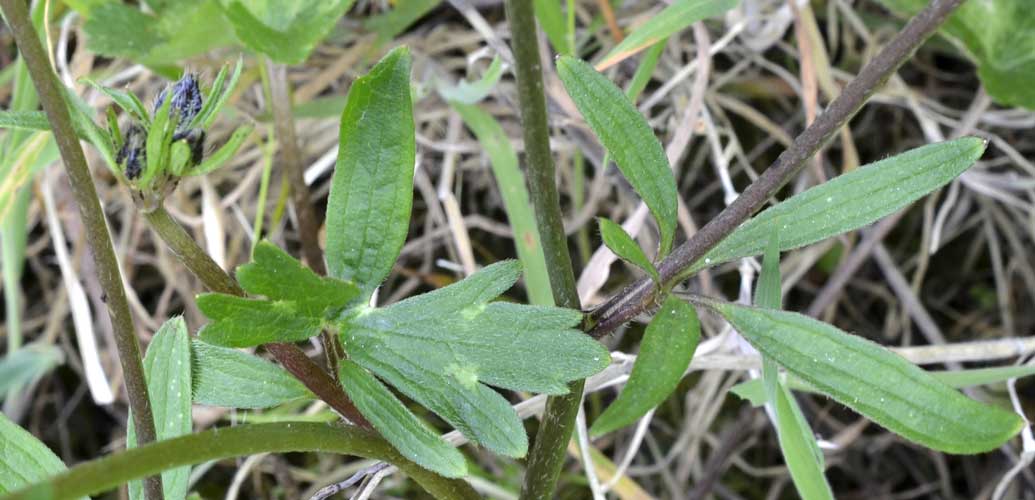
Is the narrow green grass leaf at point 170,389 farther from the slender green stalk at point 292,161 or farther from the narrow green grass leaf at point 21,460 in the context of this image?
the slender green stalk at point 292,161

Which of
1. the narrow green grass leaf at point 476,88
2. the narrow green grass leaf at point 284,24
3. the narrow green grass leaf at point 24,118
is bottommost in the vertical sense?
the narrow green grass leaf at point 476,88

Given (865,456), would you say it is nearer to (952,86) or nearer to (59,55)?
(952,86)

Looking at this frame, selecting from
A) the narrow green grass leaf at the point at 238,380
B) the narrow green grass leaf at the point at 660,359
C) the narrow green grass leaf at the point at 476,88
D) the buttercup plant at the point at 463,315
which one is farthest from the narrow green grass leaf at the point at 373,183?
the narrow green grass leaf at the point at 476,88

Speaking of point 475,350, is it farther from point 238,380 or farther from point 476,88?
point 476,88

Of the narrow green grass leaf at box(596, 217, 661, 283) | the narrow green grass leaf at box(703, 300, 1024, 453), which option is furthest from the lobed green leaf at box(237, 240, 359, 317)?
the narrow green grass leaf at box(703, 300, 1024, 453)

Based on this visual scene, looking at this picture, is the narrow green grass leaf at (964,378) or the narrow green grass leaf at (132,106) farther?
the narrow green grass leaf at (964,378)

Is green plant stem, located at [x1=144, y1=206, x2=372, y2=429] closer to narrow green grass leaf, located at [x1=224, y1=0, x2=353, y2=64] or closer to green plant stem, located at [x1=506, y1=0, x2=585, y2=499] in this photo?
green plant stem, located at [x1=506, y1=0, x2=585, y2=499]

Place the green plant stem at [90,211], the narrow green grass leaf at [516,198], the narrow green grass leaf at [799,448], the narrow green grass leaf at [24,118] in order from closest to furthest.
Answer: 1. the green plant stem at [90,211]
2. the narrow green grass leaf at [24,118]
3. the narrow green grass leaf at [799,448]
4. the narrow green grass leaf at [516,198]

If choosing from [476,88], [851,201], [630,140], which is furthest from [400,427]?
[476,88]
